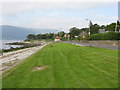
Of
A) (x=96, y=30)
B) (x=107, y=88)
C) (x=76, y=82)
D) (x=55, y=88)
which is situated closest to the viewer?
(x=107, y=88)

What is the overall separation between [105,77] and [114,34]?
35.1 metres

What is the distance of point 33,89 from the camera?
25.8 feet

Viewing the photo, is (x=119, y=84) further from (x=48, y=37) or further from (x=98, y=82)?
(x=48, y=37)

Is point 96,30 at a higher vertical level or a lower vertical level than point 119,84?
higher

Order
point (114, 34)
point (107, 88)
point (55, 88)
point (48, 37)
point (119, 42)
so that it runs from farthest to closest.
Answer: point (48, 37)
point (114, 34)
point (119, 42)
point (55, 88)
point (107, 88)

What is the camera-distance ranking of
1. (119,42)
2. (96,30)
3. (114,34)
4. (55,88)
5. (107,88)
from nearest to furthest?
(107,88) < (55,88) < (119,42) < (114,34) < (96,30)

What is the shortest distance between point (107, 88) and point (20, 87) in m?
4.93

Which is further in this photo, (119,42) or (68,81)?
(119,42)

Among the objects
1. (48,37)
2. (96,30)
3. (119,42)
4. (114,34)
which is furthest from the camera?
(48,37)

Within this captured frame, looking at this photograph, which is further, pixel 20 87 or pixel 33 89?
pixel 20 87

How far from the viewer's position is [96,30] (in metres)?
123

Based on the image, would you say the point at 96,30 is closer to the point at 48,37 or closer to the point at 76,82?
the point at 48,37

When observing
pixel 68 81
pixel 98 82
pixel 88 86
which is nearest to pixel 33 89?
pixel 68 81

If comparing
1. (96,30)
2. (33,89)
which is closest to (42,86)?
(33,89)
